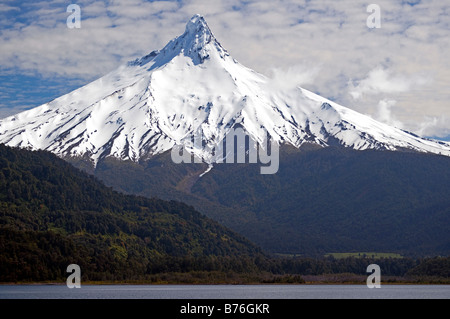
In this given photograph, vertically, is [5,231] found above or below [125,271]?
above
